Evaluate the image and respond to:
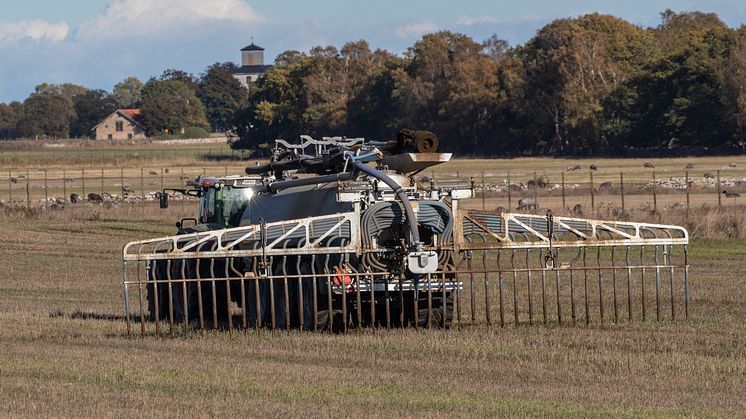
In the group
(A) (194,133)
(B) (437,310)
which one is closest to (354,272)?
(B) (437,310)

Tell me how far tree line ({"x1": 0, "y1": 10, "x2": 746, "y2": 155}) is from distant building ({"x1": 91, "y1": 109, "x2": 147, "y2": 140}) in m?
58.9

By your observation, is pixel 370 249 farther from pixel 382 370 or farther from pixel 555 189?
pixel 555 189

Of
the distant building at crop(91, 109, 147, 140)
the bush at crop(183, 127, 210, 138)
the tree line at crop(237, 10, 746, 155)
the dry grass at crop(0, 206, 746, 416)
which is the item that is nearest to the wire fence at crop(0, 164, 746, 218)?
the tree line at crop(237, 10, 746, 155)

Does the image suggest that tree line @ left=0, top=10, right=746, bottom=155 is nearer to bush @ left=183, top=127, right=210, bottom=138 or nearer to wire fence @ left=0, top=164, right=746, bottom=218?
wire fence @ left=0, top=164, right=746, bottom=218

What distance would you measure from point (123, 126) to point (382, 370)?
185 metres

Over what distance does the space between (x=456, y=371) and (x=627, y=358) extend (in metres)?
2.02

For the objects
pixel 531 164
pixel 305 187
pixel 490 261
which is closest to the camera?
pixel 305 187

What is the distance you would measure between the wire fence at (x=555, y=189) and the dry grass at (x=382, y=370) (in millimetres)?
23281

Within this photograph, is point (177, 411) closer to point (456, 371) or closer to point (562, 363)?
point (456, 371)

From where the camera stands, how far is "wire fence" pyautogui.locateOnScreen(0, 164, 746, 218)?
50406 millimetres

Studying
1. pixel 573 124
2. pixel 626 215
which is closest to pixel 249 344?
pixel 626 215

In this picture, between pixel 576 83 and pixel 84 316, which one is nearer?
pixel 84 316

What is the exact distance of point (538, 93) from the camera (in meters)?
113

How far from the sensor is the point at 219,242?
61.0 ft
